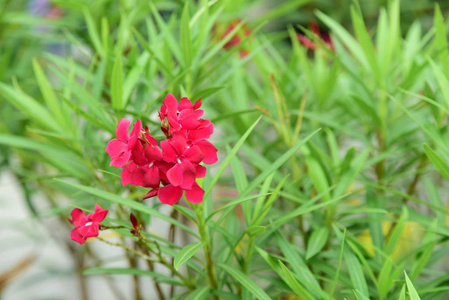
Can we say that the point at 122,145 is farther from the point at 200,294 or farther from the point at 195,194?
Answer: the point at 200,294

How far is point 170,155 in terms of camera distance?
18.1 inches

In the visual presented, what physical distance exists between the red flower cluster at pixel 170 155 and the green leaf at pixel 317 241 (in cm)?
23

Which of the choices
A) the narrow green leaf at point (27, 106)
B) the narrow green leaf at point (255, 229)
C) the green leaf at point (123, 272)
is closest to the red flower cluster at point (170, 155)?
the narrow green leaf at point (255, 229)

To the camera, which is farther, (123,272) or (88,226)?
(123,272)

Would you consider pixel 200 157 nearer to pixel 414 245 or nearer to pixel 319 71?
pixel 319 71

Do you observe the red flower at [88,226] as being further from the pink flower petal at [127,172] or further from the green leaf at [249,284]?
the green leaf at [249,284]

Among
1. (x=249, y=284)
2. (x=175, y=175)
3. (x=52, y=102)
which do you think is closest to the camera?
(x=175, y=175)

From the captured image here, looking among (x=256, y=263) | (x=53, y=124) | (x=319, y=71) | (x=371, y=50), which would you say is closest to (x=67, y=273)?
(x=53, y=124)

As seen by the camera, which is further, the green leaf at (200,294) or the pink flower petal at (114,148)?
the green leaf at (200,294)

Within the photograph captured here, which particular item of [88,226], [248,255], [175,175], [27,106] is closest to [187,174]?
[175,175]

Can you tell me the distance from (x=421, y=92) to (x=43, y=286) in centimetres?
163

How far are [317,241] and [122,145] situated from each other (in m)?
0.32

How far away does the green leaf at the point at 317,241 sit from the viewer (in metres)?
0.63

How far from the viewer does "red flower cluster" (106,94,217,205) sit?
458 mm
